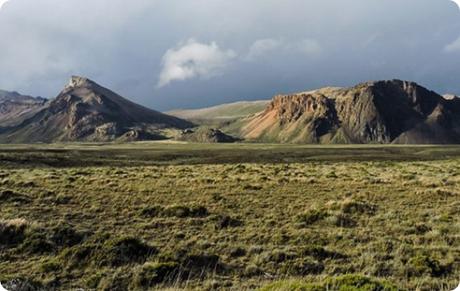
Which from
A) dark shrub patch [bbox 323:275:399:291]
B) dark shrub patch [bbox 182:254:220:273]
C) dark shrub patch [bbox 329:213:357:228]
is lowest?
dark shrub patch [bbox 182:254:220:273]

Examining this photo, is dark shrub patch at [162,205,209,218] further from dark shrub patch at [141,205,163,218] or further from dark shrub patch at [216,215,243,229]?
dark shrub patch at [216,215,243,229]

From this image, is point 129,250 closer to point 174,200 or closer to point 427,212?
point 174,200

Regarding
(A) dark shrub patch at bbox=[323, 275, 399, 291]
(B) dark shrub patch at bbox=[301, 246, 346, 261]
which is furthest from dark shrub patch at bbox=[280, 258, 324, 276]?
(A) dark shrub patch at bbox=[323, 275, 399, 291]

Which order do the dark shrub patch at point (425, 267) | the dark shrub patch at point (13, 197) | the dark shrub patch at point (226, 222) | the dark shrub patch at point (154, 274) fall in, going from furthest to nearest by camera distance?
the dark shrub patch at point (13, 197) < the dark shrub patch at point (226, 222) < the dark shrub patch at point (425, 267) < the dark shrub patch at point (154, 274)

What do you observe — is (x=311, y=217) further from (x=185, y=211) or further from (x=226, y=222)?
(x=185, y=211)

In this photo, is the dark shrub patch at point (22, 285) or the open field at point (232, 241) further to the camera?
the open field at point (232, 241)

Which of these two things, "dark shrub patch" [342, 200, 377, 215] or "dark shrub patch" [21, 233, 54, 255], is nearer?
"dark shrub patch" [21, 233, 54, 255]

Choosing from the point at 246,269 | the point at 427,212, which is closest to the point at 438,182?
the point at 427,212

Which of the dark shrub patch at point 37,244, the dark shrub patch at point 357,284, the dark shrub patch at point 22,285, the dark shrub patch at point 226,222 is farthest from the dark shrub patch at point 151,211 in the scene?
the dark shrub patch at point 357,284

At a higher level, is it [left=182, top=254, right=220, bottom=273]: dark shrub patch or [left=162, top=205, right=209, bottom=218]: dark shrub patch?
[left=162, top=205, right=209, bottom=218]: dark shrub patch

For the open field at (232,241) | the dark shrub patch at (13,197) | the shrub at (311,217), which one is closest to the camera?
→ the open field at (232,241)

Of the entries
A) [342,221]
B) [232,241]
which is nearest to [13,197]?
[232,241]

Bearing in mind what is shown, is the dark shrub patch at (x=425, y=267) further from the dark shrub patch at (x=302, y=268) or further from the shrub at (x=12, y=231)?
the shrub at (x=12, y=231)

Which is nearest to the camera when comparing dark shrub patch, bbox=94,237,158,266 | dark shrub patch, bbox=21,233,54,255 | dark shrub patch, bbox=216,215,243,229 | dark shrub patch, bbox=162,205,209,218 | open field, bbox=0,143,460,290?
open field, bbox=0,143,460,290
